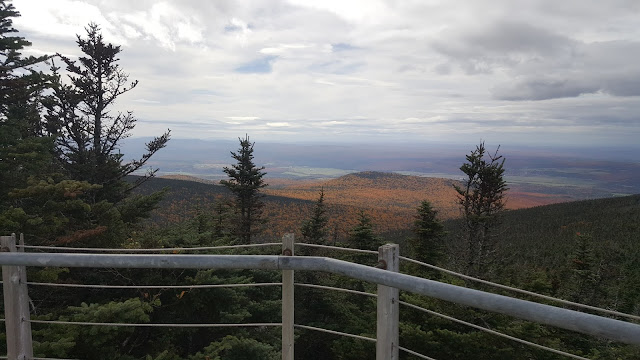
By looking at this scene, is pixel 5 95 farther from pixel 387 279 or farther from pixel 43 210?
pixel 387 279

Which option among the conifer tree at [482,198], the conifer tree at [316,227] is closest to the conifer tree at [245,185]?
the conifer tree at [316,227]

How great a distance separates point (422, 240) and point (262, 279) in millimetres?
10226

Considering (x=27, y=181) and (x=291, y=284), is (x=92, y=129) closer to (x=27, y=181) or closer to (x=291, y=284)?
(x=27, y=181)

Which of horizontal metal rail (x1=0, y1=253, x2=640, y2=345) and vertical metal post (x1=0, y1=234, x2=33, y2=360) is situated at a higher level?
horizontal metal rail (x1=0, y1=253, x2=640, y2=345)

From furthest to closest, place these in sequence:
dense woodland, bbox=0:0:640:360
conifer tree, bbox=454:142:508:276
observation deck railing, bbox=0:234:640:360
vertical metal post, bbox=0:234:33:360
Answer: conifer tree, bbox=454:142:508:276 → dense woodland, bbox=0:0:640:360 → vertical metal post, bbox=0:234:33:360 → observation deck railing, bbox=0:234:640:360

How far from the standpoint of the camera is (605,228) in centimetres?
5019

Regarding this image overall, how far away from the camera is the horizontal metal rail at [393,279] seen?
1491 mm

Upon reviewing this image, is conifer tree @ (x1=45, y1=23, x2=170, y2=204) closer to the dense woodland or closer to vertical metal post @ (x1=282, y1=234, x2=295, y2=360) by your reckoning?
Result: the dense woodland

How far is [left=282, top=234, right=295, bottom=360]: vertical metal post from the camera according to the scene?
249cm

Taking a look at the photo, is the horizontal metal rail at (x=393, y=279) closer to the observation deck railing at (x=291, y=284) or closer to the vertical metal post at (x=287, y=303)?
the observation deck railing at (x=291, y=284)

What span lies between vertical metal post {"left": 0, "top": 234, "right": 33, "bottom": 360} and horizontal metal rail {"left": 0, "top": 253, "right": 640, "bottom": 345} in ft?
0.54

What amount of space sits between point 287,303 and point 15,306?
5.98 feet

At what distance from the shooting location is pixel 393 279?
2.07m

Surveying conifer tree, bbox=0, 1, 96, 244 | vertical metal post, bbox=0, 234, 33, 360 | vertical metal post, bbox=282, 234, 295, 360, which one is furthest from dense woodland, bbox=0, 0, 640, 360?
vertical metal post, bbox=282, 234, 295, 360
